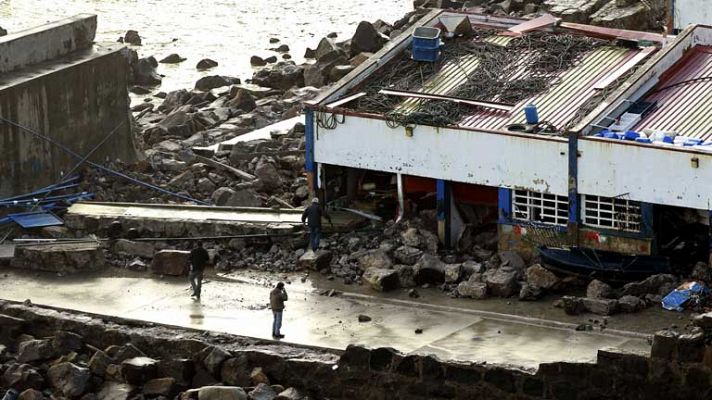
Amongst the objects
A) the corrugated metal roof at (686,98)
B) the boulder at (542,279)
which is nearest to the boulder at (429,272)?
the boulder at (542,279)

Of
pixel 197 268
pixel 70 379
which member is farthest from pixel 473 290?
pixel 70 379

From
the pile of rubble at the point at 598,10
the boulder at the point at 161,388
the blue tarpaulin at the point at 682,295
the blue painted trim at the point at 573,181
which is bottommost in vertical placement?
the boulder at the point at 161,388

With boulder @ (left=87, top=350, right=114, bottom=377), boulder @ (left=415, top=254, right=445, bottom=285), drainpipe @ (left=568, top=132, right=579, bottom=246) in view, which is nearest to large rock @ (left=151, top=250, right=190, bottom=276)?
boulder @ (left=87, top=350, right=114, bottom=377)

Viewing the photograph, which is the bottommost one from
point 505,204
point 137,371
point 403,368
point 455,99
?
point 137,371

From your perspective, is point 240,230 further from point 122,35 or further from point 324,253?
point 122,35

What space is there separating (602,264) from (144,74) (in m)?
19.7

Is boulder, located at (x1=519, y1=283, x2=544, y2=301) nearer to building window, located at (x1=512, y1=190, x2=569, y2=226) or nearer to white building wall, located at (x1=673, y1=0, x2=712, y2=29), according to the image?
building window, located at (x1=512, y1=190, x2=569, y2=226)

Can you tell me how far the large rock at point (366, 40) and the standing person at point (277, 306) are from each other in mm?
17770

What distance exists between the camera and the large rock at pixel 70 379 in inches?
966

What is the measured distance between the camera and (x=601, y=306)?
2556 centimetres

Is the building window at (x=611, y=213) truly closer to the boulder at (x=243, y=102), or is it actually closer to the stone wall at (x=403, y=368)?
the stone wall at (x=403, y=368)

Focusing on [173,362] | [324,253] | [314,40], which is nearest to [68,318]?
[173,362]

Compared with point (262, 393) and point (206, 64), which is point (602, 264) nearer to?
point (262, 393)

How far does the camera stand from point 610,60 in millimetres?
29828
